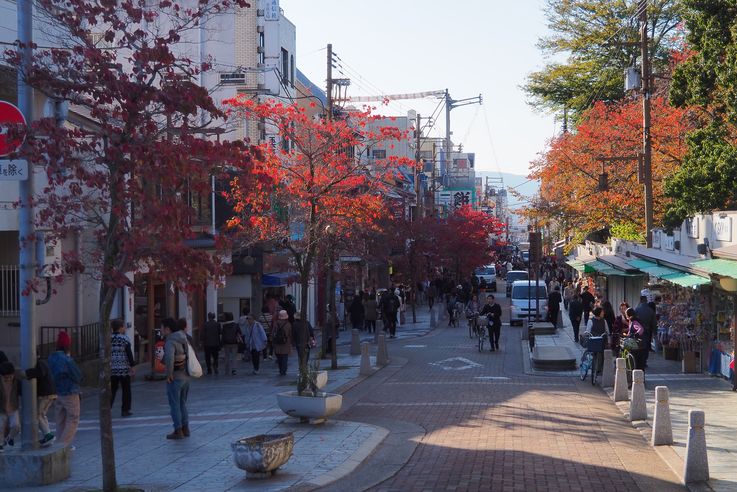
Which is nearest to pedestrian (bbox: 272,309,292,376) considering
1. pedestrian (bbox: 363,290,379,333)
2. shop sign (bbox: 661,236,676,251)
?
shop sign (bbox: 661,236,676,251)

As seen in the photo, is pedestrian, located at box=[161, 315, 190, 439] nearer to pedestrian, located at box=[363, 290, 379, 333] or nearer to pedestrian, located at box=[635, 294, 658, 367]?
pedestrian, located at box=[635, 294, 658, 367]

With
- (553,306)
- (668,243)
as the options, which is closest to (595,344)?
(668,243)

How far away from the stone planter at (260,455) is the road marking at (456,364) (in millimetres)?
14257

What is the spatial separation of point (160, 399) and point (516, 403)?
7409mm

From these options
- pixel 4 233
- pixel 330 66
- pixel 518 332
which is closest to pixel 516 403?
pixel 4 233

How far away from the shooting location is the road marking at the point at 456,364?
82.7 ft

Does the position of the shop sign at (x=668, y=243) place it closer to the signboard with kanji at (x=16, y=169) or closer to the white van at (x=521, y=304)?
the white van at (x=521, y=304)

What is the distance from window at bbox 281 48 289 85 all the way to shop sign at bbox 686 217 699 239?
22181mm

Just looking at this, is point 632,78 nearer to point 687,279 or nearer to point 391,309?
point 687,279

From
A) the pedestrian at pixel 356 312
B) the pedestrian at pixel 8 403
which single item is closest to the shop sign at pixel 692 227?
the pedestrian at pixel 8 403

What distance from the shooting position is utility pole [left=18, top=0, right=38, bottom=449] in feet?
36.6

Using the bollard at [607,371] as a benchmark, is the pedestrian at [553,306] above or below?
above

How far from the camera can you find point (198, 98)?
10.4 m

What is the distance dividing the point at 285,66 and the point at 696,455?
113 ft
